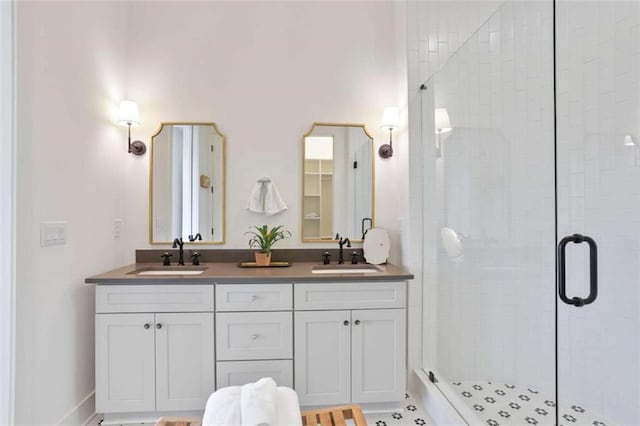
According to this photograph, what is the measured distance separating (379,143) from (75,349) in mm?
2294

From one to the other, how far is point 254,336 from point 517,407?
1449mm

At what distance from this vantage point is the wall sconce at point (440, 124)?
2041 mm

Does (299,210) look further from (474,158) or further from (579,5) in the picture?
(579,5)

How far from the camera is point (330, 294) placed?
1906 millimetres

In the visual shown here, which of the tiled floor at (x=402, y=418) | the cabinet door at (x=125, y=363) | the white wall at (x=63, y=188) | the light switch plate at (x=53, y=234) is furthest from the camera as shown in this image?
the tiled floor at (x=402, y=418)

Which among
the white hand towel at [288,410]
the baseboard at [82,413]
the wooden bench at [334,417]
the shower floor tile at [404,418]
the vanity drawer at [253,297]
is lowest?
the shower floor tile at [404,418]

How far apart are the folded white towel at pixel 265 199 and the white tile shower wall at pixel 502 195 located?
1.16 meters

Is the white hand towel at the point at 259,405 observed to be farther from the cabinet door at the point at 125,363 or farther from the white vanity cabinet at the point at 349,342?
the cabinet door at the point at 125,363

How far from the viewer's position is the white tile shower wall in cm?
176

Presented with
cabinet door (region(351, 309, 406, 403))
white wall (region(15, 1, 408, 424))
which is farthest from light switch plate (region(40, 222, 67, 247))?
cabinet door (region(351, 309, 406, 403))

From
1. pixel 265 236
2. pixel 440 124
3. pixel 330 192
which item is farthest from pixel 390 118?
pixel 265 236

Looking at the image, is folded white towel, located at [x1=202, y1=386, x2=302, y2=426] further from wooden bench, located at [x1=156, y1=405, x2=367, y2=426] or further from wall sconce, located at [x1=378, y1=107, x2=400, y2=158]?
wall sconce, located at [x1=378, y1=107, x2=400, y2=158]

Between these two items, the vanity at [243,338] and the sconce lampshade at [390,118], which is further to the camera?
the sconce lampshade at [390,118]

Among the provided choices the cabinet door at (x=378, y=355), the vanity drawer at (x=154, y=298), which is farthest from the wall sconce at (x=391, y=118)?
the vanity drawer at (x=154, y=298)
